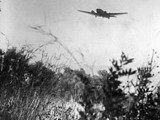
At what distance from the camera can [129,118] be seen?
2367mm

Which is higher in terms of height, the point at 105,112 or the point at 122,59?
the point at 122,59

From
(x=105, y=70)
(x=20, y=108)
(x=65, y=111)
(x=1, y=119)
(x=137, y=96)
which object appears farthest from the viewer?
(x=65, y=111)

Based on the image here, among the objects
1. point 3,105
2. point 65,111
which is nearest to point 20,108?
point 3,105

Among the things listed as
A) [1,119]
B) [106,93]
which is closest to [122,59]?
[106,93]

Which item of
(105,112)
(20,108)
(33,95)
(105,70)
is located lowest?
(105,112)

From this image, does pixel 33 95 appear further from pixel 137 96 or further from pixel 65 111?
pixel 137 96

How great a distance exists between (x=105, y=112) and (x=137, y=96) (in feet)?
1.62

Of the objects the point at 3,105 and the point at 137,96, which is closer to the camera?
the point at 137,96

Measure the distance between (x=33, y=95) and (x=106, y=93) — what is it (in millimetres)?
4282

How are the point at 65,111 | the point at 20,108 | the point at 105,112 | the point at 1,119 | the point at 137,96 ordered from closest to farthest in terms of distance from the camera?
the point at 105,112
the point at 137,96
the point at 1,119
the point at 20,108
the point at 65,111

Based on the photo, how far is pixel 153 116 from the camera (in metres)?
2.47

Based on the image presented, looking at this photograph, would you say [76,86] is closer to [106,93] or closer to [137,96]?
[106,93]

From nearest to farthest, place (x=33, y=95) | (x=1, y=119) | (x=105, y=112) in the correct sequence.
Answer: (x=105, y=112), (x=1, y=119), (x=33, y=95)

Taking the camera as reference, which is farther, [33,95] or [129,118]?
[33,95]
